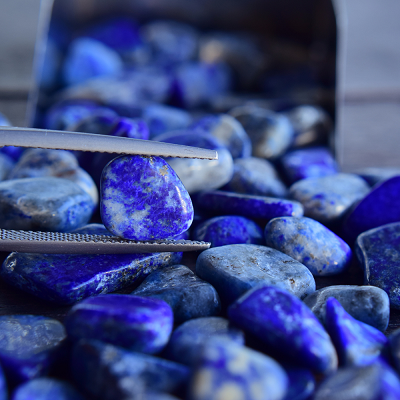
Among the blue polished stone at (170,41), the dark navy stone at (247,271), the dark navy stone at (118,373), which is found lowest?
the dark navy stone at (118,373)

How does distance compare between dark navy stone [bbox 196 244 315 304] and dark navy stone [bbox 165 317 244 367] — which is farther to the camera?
dark navy stone [bbox 196 244 315 304]

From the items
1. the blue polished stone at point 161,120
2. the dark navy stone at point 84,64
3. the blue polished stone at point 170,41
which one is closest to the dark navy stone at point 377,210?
the blue polished stone at point 161,120

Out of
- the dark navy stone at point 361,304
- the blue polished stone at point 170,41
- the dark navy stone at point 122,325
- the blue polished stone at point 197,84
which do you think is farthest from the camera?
the blue polished stone at point 170,41

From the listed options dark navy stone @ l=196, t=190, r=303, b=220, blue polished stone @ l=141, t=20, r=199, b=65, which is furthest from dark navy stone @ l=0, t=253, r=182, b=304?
blue polished stone @ l=141, t=20, r=199, b=65

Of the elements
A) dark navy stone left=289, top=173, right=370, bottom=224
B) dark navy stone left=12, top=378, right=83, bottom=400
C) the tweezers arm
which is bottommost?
dark navy stone left=12, top=378, right=83, bottom=400

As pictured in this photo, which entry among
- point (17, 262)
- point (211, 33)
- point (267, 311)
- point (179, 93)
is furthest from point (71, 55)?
point (267, 311)

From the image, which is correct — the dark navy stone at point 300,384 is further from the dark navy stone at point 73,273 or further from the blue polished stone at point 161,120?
the blue polished stone at point 161,120

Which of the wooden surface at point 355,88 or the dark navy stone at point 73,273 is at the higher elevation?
the wooden surface at point 355,88

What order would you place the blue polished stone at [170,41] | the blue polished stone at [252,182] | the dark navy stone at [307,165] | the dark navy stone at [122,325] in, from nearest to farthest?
the dark navy stone at [122,325] → the blue polished stone at [252,182] → the dark navy stone at [307,165] → the blue polished stone at [170,41]

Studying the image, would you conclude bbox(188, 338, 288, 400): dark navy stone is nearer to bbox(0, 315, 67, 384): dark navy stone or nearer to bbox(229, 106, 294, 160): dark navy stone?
bbox(0, 315, 67, 384): dark navy stone
